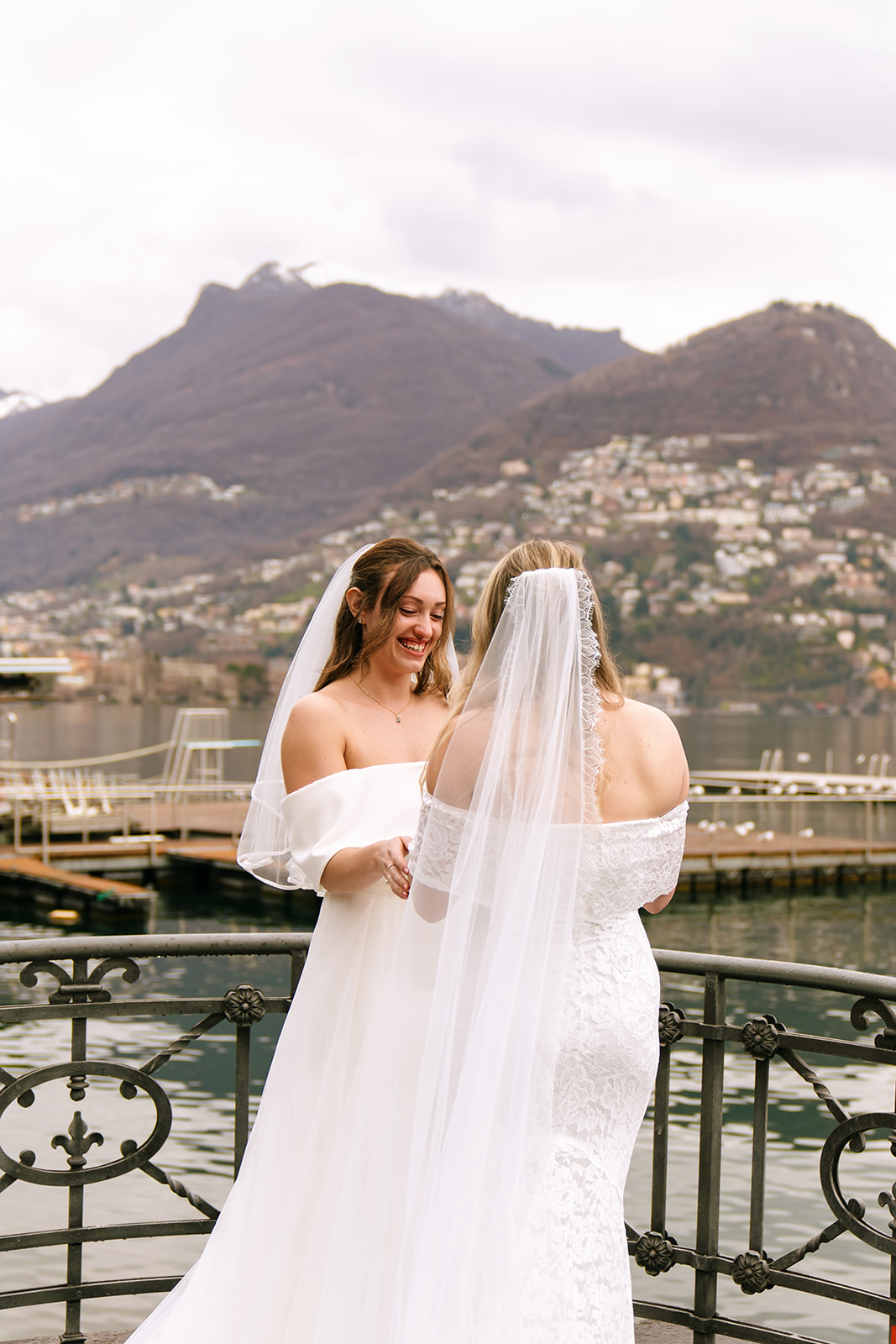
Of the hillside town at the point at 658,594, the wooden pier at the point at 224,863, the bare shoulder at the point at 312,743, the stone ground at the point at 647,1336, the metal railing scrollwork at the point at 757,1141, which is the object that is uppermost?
the hillside town at the point at 658,594

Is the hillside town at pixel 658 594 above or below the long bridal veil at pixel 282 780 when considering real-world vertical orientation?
above

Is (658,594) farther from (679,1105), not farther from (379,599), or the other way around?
(379,599)

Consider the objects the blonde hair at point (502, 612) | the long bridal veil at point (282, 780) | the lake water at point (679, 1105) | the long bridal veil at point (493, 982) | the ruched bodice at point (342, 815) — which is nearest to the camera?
the long bridal veil at point (493, 982)

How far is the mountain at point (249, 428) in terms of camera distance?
475 ft

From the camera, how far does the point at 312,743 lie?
2562 mm

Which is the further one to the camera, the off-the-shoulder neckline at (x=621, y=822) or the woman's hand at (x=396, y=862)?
the woman's hand at (x=396, y=862)

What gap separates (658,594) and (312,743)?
113343 millimetres

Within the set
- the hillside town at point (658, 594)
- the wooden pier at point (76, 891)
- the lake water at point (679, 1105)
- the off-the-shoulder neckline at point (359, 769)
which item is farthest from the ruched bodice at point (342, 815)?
the hillside town at point (658, 594)

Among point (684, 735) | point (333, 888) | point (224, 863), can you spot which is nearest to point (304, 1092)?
point (333, 888)

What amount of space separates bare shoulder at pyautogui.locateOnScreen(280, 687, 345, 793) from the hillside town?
319 ft

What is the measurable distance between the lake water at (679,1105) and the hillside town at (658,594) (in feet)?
249

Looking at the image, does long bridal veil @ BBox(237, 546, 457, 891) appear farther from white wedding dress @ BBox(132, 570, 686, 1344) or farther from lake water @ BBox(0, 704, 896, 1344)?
lake water @ BBox(0, 704, 896, 1344)

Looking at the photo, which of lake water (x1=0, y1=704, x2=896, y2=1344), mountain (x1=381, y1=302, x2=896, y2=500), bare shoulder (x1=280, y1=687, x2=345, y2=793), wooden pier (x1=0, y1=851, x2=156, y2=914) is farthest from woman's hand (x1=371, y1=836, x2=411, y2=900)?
mountain (x1=381, y1=302, x2=896, y2=500)

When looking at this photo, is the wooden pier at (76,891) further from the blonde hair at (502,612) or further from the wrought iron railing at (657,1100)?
the blonde hair at (502,612)
